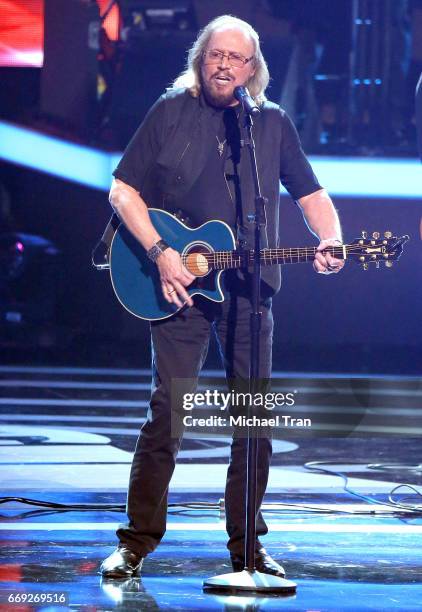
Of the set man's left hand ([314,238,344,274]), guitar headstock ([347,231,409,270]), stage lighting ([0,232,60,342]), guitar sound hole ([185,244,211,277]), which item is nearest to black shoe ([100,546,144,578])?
guitar sound hole ([185,244,211,277])

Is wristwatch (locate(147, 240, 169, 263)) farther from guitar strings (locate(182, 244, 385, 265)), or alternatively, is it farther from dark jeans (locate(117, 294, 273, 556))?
dark jeans (locate(117, 294, 273, 556))

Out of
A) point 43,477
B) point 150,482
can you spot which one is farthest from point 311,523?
point 43,477

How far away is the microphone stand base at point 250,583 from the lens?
3.78 m

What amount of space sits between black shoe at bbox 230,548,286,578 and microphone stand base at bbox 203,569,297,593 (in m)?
0.11

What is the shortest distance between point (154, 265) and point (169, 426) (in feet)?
1.93

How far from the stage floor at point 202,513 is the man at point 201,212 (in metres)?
0.26

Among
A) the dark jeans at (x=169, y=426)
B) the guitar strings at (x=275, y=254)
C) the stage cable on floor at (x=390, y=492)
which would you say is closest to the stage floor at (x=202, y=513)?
the stage cable on floor at (x=390, y=492)

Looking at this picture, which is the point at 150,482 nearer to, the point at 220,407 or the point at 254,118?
the point at 220,407

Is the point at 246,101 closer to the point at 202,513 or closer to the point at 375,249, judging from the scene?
the point at 375,249

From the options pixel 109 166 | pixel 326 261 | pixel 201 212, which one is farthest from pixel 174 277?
pixel 109 166

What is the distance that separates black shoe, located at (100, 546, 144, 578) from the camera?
12.9 feet

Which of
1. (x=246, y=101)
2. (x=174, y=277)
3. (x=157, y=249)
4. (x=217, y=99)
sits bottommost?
(x=174, y=277)

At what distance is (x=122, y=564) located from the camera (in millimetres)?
3971

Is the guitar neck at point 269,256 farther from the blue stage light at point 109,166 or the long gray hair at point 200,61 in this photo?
the blue stage light at point 109,166
